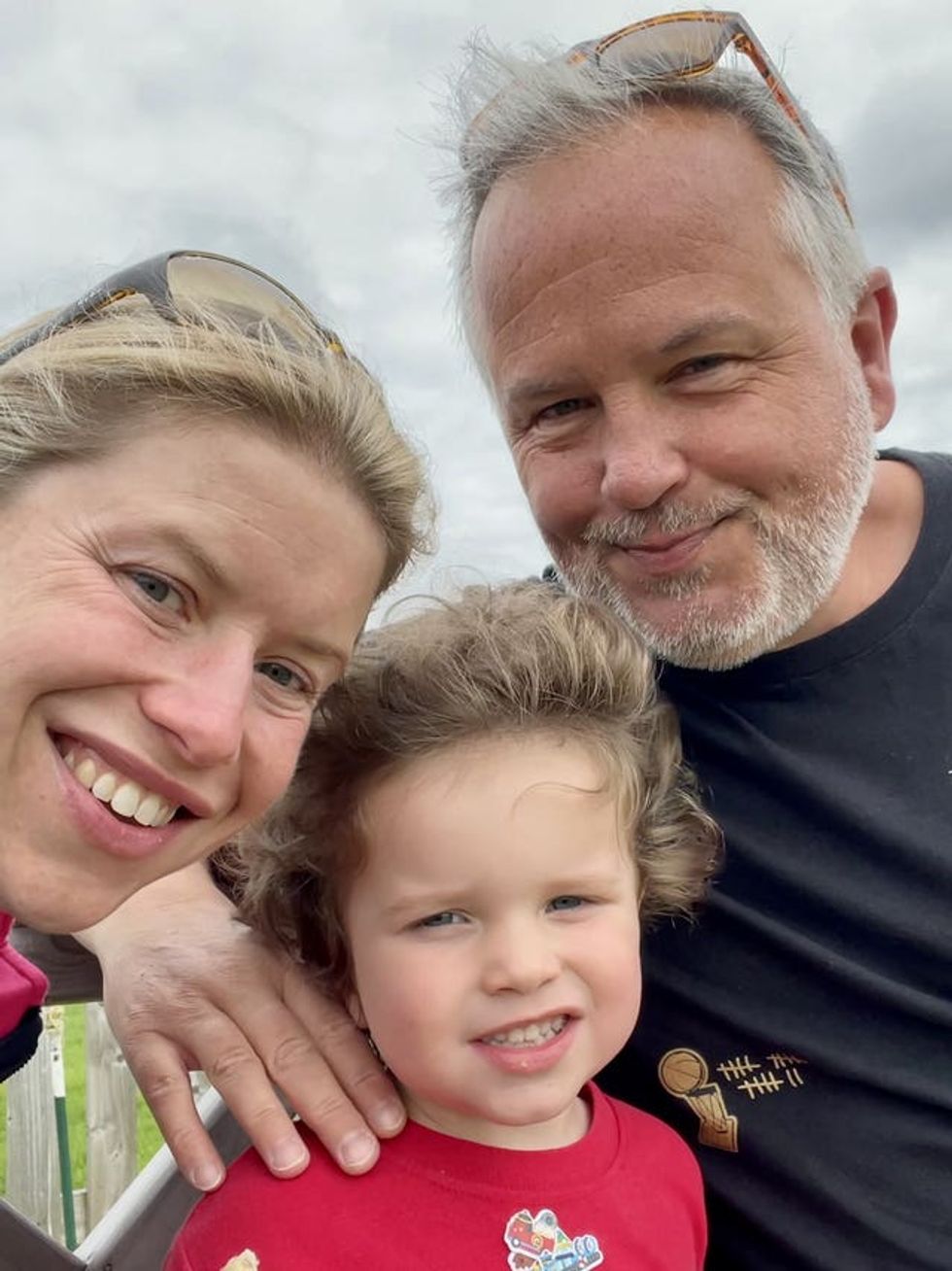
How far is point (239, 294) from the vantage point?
1.43m

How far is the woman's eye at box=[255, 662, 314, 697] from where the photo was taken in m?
1.32

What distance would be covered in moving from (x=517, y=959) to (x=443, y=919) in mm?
122

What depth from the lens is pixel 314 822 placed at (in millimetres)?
1556

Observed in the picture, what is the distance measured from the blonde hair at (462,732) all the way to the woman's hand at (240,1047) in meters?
0.08

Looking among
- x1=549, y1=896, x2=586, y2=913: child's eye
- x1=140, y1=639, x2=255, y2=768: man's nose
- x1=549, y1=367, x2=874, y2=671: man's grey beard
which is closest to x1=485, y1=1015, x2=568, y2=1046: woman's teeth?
x1=549, y1=896, x2=586, y2=913: child's eye

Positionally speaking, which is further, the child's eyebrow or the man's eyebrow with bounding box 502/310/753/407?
the man's eyebrow with bounding box 502/310/753/407

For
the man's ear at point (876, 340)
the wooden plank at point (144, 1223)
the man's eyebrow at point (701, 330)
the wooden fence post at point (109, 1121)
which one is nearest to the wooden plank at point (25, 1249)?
the wooden plank at point (144, 1223)

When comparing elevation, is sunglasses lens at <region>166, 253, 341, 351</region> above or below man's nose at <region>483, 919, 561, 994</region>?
above

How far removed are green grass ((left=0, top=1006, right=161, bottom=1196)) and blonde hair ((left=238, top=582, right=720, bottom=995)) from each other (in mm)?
3755

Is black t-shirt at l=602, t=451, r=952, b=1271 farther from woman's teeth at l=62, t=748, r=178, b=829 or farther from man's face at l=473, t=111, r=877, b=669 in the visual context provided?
woman's teeth at l=62, t=748, r=178, b=829

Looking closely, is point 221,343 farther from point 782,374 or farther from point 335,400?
point 782,374

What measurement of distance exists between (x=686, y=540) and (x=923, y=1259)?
1207 mm

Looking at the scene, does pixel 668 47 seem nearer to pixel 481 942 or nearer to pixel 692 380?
pixel 692 380

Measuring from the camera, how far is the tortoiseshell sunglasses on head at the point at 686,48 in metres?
2.01
